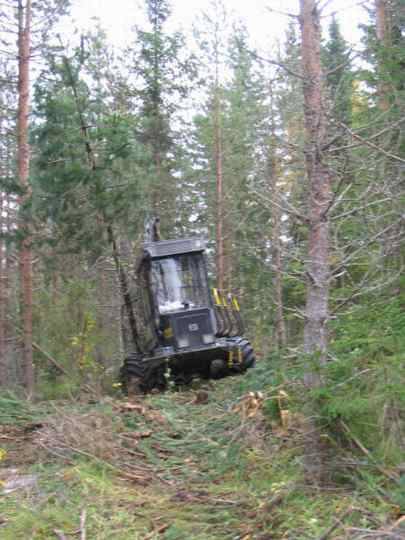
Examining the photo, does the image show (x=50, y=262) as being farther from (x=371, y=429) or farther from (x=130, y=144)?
(x=371, y=429)

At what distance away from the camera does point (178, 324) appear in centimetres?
1291

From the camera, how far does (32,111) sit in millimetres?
13742

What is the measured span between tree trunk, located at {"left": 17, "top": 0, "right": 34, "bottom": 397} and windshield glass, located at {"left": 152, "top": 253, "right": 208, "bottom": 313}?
258cm

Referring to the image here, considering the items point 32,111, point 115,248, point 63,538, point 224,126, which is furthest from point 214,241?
point 63,538

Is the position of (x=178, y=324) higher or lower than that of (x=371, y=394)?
higher

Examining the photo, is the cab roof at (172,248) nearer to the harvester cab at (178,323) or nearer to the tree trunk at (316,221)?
the harvester cab at (178,323)

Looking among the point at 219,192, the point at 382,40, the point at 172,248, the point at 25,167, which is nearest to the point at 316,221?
the point at 172,248

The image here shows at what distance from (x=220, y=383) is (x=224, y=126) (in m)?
12.3

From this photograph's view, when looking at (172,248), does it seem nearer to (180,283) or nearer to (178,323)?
(180,283)

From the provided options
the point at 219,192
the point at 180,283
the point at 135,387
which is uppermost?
the point at 219,192

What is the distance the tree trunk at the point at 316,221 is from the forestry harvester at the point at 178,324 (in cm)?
729

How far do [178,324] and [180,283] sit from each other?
0.86m

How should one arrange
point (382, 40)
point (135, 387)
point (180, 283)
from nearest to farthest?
point (382, 40) → point (135, 387) → point (180, 283)

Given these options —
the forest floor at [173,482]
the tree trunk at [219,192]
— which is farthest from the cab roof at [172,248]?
the tree trunk at [219,192]
